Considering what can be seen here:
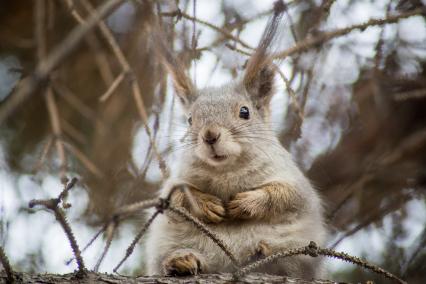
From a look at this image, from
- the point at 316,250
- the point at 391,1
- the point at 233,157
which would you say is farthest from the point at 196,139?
the point at 391,1

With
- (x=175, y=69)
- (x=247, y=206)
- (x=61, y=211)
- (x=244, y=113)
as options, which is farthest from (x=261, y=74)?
(x=61, y=211)

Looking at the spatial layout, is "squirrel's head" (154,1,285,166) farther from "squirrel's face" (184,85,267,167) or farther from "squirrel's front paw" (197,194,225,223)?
"squirrel's front paw" (197,194,225,223)

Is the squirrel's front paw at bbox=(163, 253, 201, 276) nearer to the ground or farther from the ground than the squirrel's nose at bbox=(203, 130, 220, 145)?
nearer to the ground

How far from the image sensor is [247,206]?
259 centimetres

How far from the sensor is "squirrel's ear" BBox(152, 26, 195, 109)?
2691 mm

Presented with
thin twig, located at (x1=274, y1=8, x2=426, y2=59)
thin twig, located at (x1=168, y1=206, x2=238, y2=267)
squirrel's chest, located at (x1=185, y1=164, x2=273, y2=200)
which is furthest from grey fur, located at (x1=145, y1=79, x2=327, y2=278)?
thin twig, located at (x1=168, y1=206, x2=238, y2=267)

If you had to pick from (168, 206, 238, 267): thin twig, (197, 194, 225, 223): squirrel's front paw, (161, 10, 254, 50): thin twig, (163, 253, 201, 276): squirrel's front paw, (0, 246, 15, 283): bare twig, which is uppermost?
(161, 10, 254, 50): thin twig

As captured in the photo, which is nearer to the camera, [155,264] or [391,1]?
[155,264]

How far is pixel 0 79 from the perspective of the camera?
142 inches

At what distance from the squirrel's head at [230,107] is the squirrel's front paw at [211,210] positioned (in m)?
0.23

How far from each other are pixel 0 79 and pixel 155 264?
67.0 inches

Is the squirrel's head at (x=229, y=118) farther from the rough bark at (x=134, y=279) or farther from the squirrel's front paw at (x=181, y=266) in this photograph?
the rough bark at (x=134, y=279)

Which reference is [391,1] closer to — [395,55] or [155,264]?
[395,55]

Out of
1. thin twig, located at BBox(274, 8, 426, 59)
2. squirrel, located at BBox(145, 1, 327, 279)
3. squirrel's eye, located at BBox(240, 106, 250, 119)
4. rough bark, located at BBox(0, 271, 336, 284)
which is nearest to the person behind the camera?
rough bark, located at BBox(0, 271, 336, 284)
